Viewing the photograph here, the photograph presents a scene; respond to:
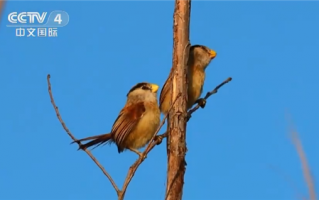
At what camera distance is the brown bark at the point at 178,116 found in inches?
144

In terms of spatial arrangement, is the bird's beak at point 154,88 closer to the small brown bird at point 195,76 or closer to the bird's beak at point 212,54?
the small brown bird at point 195,76

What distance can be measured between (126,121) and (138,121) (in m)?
0.15

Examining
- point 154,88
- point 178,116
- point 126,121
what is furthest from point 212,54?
point 178,116

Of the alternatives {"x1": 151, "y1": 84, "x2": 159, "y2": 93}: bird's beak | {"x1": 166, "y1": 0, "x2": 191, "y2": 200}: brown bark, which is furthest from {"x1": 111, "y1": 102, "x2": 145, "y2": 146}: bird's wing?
{"x1": 166, "y1": 0, "x2": 191, "y2": 200}: brown bark

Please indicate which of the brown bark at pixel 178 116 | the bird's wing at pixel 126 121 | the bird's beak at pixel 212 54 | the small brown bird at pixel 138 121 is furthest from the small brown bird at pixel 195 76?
the brown bark at pixel 178 116

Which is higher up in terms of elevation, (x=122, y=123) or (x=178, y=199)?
(x=122, y=123)

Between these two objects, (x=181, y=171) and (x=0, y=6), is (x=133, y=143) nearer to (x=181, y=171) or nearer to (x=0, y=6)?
(x=181, y=171)

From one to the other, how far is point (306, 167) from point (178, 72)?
2.89 m

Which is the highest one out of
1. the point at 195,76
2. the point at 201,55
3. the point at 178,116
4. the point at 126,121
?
the point at 201,55

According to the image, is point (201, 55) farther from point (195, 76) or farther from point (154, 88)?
point (154, 88)

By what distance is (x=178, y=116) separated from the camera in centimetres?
374

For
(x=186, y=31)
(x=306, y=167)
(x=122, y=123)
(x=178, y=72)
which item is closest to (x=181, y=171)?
(x=178, y=72)

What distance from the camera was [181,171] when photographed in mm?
3680

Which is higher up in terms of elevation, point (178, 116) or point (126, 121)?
point (126, 121)
